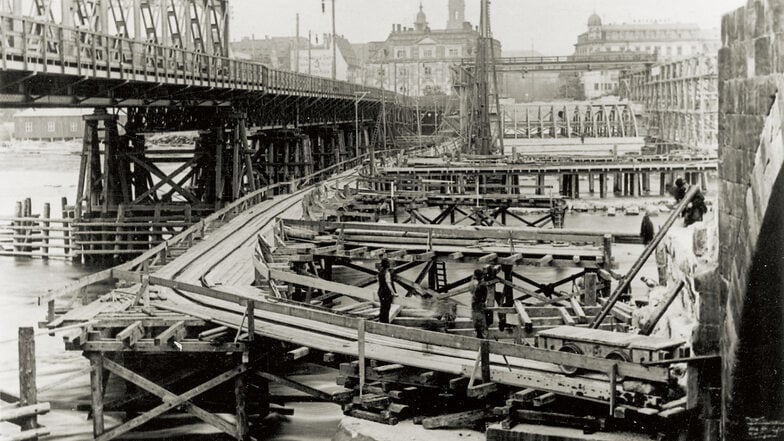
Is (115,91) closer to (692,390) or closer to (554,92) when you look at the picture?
(692,390)

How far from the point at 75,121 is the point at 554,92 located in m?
80.3

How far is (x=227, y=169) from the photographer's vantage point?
41438mm

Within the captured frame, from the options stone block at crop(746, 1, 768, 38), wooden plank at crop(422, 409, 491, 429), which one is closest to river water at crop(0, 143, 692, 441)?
wooden plank at crop(422, 409, 491, 429)

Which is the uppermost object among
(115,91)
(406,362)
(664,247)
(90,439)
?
(115,91)

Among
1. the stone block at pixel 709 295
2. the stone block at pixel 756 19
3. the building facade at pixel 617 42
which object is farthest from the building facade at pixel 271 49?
the stone block at pixel 756 19

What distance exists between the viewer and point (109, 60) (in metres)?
28.8

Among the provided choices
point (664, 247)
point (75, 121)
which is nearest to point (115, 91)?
point (664, 247)

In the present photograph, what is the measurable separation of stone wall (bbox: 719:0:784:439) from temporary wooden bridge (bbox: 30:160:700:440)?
1343 mm

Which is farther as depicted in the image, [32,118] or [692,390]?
[32,118]

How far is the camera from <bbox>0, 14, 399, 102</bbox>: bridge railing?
2455cm

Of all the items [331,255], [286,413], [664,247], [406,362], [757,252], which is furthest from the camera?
[331,255]

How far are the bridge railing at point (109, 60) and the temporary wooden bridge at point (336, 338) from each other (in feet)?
19.1

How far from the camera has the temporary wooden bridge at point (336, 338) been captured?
1198cm

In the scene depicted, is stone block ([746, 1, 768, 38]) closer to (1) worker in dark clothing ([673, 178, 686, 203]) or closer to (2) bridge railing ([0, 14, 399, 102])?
(1) worker in dark clothing ([673, 178, 686, 203])
